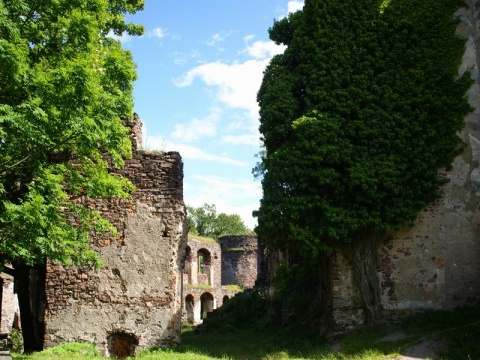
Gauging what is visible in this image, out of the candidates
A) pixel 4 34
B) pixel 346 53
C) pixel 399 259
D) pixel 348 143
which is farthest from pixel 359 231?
pixel 4 34

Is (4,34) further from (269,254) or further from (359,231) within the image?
(269,254)

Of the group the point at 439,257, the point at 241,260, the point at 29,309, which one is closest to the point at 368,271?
the point at 439,257

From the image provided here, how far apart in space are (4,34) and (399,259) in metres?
11.4

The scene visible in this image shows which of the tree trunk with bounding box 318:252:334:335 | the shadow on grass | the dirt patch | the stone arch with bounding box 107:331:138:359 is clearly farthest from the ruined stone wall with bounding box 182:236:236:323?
the dirt patch

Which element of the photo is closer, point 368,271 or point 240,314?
point 368,271

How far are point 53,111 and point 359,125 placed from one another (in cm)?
864

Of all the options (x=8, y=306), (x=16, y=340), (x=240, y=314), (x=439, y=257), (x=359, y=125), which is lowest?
(x=16, y=340)

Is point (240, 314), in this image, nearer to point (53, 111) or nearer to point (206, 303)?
point (206, 303)

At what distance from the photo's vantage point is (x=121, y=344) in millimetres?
12031

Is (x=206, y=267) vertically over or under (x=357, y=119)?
under

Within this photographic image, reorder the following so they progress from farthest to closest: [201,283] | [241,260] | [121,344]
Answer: [241,260]
[201,283]
[121,344]

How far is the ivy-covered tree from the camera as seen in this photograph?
1368 cm

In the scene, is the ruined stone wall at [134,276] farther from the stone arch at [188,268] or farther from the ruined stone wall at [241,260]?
the ruined stone wall at [241,260]

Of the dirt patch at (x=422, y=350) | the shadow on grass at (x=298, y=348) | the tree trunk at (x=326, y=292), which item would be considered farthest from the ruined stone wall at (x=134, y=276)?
the dirt patch at (x=422, y=350)
